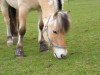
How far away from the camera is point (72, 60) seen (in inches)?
304

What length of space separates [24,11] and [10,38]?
2287 millimetres

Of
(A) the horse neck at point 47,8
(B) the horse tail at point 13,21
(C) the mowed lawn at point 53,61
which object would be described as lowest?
(C) the mowed lawn at point 53,61

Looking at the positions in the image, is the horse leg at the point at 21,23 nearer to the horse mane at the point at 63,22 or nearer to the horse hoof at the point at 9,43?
the horse mane at the point at 63,22

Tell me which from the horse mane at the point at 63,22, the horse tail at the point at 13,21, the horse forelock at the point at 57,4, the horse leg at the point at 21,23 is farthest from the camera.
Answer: the horse tail at the point at 13,21

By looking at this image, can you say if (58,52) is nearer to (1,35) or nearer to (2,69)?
(2,69)

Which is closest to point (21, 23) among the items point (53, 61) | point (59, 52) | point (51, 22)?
point (51, 22)

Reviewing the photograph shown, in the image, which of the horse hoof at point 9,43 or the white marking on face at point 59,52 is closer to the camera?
the white marking on face at point 59,52

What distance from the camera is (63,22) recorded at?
23.7ft

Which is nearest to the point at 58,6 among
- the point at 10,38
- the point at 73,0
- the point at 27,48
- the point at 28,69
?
the point at 28,69

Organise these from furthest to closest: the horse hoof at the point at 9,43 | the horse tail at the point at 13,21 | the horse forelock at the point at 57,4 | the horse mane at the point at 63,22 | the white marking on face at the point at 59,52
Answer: the horse tail at the point at 13,21, the horse hoof at the point at 9,43, the horse forelock at the point at 57,4, the white marking on face at the point at 59,52, the horse mane at the point at 63,22

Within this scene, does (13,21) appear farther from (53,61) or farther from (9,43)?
(53,61)

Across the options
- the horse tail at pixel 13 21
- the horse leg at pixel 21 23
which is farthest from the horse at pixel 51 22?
the horse tail at pixel 13 21

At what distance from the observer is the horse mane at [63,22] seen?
7219mm

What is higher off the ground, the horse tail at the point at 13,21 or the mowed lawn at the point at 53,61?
the horse tail at the point at 13,21
